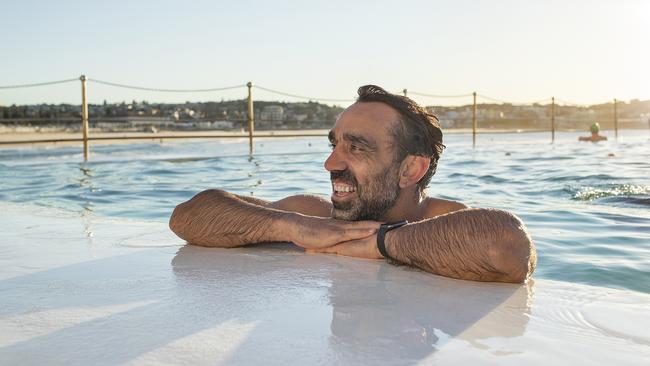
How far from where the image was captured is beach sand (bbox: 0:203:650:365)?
1286 millimetres

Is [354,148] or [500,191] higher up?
[354,148]

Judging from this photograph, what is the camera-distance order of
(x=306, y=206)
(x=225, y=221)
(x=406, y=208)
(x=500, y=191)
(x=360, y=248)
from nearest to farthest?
1. (x=360, y=248)
2. (x=406, y=208)
3. (x=225, y=221)
4. (x=306, y=206)
5. (x=500, y=191)

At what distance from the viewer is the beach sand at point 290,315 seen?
129 cm

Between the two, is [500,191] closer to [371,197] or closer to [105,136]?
[371,197]

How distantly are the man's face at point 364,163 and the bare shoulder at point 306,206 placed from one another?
1.27ft

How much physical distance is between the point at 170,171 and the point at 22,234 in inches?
211

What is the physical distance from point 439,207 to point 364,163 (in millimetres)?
481

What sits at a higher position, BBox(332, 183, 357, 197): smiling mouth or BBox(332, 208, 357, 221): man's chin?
BBox(332, 183, 357, 197): smiling mouth

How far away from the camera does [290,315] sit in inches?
61.5

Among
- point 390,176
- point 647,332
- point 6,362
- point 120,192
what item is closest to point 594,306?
point 647,332

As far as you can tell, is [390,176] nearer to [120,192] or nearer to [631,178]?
[120,192]

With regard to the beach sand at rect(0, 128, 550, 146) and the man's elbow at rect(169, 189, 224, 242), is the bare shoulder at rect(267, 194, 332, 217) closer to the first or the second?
the man's elbow at rect(169, 189, 224, 242)

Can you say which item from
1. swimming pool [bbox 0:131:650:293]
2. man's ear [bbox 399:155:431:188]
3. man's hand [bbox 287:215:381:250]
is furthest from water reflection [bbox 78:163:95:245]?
man's ear [bbox 399:155:431:188]

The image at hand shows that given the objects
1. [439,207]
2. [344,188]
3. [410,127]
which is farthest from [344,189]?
[439,207]
